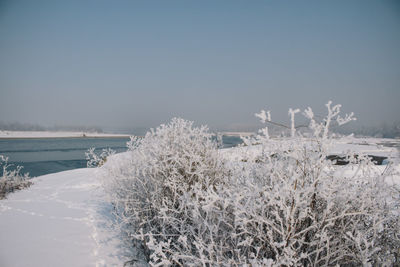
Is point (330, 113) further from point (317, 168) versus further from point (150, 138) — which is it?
point (150, 138)

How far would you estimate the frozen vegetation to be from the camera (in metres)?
1.71

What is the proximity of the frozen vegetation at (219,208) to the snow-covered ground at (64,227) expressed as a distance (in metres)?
0.02

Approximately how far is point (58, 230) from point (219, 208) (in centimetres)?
387

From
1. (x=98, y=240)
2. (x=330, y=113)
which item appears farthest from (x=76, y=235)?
(x=330, y=113)

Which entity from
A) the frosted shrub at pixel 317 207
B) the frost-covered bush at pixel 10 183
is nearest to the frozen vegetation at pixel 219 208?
the frosted shrub at pixel 317 207

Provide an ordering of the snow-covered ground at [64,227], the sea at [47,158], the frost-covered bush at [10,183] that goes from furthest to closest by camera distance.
Result: the sea at [47,158]
the frost-covered bush at [10,183]
the snow-covered ground at [64,227]

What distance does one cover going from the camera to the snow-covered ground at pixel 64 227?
319 centimetres

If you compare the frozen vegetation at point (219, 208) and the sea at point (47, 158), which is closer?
the frozen vegetation at point (219, 208)

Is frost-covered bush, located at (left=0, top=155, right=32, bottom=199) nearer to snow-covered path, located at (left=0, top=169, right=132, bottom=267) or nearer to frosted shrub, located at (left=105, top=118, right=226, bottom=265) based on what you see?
snow-covered path, located at (left=0, top=169, right=132, bottom=267)

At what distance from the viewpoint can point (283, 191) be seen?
1720mm

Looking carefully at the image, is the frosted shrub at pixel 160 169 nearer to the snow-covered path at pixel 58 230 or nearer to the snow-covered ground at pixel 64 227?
the snow-covered ground at pixel 64 227

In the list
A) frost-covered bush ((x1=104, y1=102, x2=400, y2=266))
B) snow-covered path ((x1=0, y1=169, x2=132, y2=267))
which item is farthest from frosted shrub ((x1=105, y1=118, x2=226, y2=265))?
frost-covered bush ((x1=104, y1=102, x2=400, y2=266))

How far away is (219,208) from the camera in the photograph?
1.86m

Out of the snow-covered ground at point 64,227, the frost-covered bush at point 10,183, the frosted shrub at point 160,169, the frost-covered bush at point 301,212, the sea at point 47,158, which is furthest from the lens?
the sea at point 47,158
